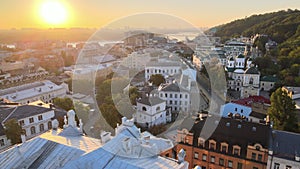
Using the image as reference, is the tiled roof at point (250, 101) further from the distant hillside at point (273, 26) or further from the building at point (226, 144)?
the distant hillside at point (273, 26)

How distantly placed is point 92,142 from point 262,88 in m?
40.5

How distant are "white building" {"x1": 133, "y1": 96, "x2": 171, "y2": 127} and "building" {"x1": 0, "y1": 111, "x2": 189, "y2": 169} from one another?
606 inches

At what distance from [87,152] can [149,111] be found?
60.6 feet

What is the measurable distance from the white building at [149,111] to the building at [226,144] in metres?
8.94

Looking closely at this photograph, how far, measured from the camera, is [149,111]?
2791 centimetres

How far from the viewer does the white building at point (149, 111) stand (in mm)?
28031

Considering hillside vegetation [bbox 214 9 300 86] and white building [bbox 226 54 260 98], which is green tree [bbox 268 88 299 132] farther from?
hillside vegetation [bbox 214 9 300 86]

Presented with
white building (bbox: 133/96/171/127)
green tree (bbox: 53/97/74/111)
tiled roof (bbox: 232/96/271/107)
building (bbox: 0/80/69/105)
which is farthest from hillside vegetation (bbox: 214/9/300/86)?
building (bbox: 0/80/69/105)

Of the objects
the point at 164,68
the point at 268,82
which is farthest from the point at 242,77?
the point at 164,68

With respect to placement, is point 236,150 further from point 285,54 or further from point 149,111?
point 285,54

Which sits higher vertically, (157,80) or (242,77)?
(242,77)

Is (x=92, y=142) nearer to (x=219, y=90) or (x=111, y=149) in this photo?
(x=111, y=149)

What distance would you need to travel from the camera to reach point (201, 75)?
4994cm

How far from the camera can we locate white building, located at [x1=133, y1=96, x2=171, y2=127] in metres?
28.0
